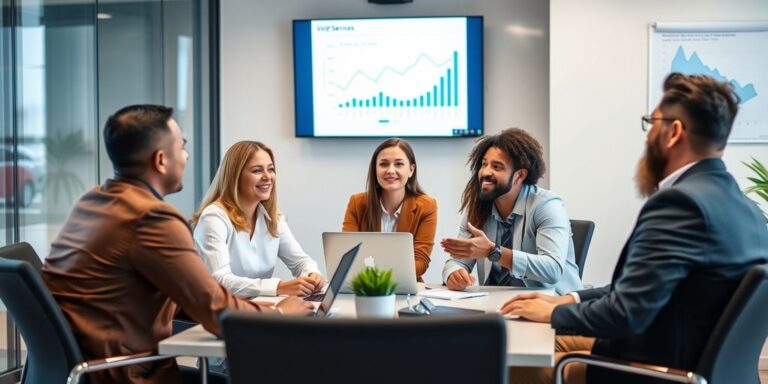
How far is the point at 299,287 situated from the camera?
11.0 ft

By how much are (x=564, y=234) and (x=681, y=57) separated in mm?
2126

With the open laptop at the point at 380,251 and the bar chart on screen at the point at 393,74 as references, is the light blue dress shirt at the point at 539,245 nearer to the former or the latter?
the open laptop at the point at 380,251

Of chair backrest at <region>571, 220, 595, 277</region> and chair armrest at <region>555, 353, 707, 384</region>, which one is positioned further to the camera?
chair backrest at <region>571, 220, 595, 277</region>

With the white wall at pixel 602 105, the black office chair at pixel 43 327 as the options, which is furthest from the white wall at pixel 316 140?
the black office chair at pixel 43 327

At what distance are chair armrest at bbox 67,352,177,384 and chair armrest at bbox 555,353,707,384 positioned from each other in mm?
1112

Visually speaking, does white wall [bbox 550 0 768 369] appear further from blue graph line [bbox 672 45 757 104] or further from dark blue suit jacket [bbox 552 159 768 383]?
dark blue suit jacket [bbox 552 159 768 383]

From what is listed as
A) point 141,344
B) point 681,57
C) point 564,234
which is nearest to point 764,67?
point 681,57

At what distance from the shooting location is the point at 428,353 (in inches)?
67.1

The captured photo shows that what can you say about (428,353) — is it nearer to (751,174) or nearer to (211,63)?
(751,174)

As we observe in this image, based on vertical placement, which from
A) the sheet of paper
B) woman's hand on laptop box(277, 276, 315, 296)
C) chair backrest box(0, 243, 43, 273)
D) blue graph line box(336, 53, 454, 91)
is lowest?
the sheet of paper

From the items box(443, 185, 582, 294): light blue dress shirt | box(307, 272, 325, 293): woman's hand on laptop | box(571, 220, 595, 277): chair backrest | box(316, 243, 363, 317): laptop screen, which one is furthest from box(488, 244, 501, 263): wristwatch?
box(316, 243, 363, 317): laptop screen

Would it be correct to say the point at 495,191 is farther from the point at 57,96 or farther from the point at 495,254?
the point at 57,96

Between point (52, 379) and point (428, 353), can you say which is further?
point (52, 379)

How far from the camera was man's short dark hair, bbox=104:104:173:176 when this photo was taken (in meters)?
2.66
